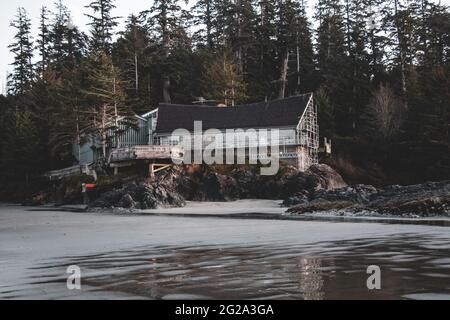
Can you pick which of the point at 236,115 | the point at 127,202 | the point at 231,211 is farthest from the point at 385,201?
the point at 236,115

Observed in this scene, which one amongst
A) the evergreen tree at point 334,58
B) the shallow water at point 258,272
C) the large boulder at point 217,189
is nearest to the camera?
the shallow water at point 258,272

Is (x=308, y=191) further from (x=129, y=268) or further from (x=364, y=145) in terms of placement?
(x=129, y=268)

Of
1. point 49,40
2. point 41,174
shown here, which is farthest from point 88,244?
point 49,40

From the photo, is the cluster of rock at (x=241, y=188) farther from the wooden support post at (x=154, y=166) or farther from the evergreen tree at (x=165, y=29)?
the evergreen tree at (x=165, y=29)

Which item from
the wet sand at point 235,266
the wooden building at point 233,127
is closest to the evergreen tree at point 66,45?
the wooden building at point 233,127

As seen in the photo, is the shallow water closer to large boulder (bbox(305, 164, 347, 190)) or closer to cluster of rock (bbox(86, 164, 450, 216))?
cluster of rock (bbox(86, 164, 450, 216))

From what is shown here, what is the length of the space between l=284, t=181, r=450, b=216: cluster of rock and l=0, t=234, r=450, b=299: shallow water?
13518 mm

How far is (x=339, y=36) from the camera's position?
73250mm

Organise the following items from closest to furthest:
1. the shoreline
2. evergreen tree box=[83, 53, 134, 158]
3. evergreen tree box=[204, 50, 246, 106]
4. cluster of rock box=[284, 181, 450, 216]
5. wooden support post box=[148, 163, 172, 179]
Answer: cluster of rock box=[284, 181, 450, 216]
the shoreline
wooden support post box=[148, 163, 172, 179]
evergreen tree box=[83, 53, 134, 158]
evergreen tree box=[204, 50, 246, 106]

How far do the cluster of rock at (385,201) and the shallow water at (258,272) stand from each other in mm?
13518

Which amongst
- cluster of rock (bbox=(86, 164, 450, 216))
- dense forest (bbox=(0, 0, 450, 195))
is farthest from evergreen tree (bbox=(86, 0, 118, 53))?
cluster of rock (bbox=(86, 164, 450, 216))

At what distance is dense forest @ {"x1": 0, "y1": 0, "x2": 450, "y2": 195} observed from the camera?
5516cm

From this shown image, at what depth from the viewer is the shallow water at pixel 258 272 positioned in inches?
283

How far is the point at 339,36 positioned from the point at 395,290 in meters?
71.0
